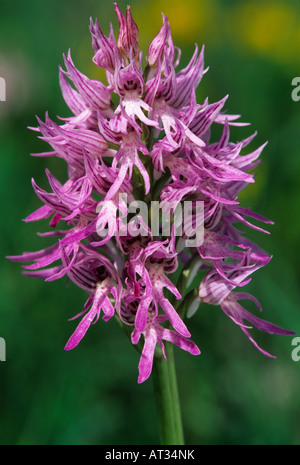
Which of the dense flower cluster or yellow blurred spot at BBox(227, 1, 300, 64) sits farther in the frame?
yellow blurred spot at BBox(227, 1, 300, 64)

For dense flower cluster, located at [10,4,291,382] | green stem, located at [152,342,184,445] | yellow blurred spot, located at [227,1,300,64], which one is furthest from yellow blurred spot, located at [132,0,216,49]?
green stem, located at [152,342,184,445]

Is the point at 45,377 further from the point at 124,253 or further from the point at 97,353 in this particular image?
the point at 124,253

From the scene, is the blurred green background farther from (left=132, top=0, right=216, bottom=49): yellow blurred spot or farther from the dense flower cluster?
the dense flower cluster

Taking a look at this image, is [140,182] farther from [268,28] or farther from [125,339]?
[268,28]

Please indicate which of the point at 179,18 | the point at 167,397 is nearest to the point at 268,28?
the point at 179,18

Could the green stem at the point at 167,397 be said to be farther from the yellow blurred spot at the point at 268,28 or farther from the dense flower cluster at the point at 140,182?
the yellow blurred spot at the point at 268,28

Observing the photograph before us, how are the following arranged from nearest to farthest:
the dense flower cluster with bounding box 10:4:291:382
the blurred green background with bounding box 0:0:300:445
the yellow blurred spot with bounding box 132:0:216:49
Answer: the dense flower cluster with bounding box 10:4:291:382 → the blurred green background with bounding box 0:0:300:445 → the yellow blurred spot with bounding box 132:0:216:49

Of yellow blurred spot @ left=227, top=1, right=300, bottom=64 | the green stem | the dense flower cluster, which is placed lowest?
the green stem
